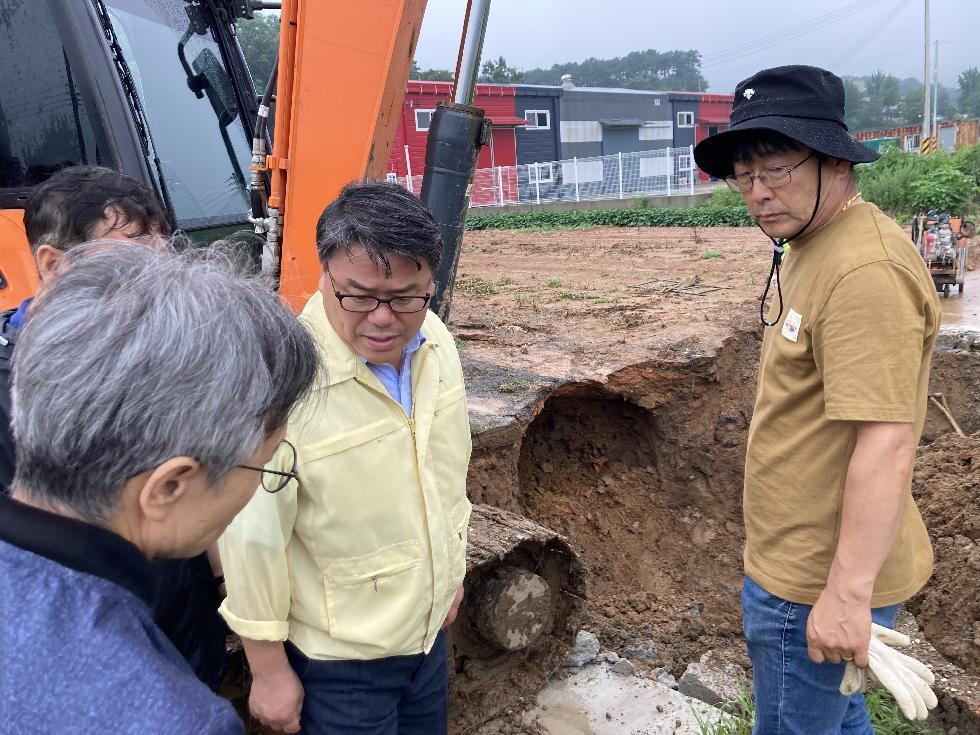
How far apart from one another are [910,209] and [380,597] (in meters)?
16.7

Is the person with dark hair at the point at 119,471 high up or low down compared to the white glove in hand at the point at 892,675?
up

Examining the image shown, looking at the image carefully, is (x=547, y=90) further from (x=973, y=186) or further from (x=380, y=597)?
(x=380, y=597)

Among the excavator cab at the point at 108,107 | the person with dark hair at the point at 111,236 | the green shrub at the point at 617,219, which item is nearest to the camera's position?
the person with dark hair at the point at 111,236

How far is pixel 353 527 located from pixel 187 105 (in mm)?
2838

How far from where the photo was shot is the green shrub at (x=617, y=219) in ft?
60.3

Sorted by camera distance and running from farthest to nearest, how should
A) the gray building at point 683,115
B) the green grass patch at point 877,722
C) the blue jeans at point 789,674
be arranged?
the gray building at point 683,115 → the green grass patch at point 877,722 → the blue jeans at point 789,674

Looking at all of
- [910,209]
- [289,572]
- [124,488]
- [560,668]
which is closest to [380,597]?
[289,572]

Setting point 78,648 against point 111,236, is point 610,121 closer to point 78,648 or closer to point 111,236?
point 111,236

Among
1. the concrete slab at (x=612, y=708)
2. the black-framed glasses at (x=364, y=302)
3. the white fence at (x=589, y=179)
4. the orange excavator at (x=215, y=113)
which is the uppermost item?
the white fence at (x=589, y=179)

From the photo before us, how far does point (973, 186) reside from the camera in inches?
611

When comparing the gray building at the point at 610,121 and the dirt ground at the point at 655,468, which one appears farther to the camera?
the gray building at the point at 610,121

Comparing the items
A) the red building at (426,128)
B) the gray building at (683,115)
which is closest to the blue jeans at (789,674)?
the red building at (426,128)

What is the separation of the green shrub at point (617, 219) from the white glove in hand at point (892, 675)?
55.0ft

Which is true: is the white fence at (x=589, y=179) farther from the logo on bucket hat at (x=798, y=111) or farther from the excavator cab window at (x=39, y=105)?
the logo on bucket hat at (x=798, y=111)
